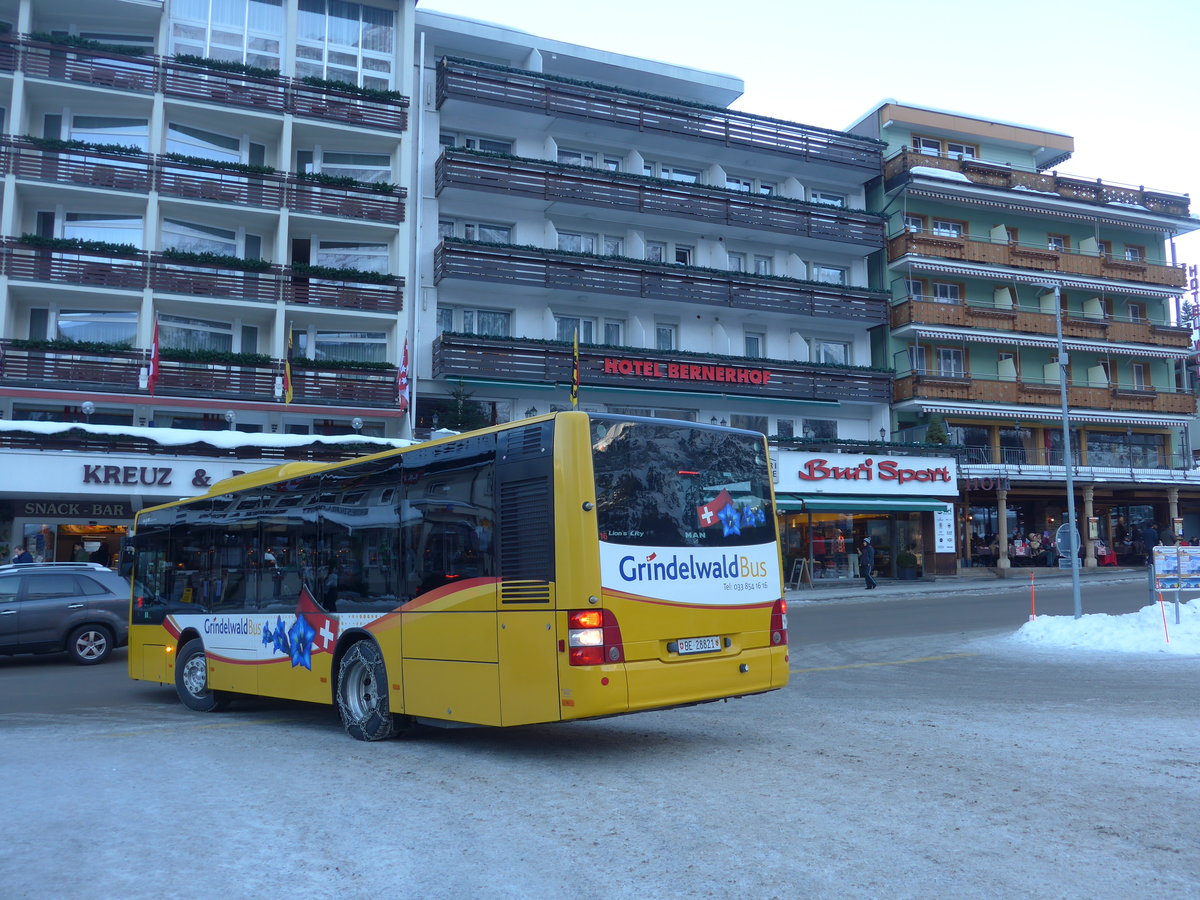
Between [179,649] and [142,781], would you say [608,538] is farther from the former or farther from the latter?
[179,649]

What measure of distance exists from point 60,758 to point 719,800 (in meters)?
5.83

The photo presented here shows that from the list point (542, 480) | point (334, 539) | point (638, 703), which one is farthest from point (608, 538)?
point (334, 539)

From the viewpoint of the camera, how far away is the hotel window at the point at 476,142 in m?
35.8

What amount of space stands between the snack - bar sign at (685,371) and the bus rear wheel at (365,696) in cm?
2501

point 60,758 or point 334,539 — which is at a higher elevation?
point 334,539

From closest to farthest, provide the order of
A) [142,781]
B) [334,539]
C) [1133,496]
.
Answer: [142,781], [334,539], [1133,496]

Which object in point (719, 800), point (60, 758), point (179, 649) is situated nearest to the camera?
point (719, 800)

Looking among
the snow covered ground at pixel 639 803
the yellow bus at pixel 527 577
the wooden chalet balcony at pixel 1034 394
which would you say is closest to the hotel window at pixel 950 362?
the wooden chalet balcony at pixel 1034 394

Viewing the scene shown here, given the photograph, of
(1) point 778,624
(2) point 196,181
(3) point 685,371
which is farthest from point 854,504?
(1) point 778,624

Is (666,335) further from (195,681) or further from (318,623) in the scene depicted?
(318,623)

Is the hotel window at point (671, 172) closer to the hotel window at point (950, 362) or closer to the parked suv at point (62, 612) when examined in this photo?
the hotel window at point (950, 362)

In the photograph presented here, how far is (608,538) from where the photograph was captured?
8.05m

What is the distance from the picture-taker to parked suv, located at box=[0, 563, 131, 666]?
17016 millimetres

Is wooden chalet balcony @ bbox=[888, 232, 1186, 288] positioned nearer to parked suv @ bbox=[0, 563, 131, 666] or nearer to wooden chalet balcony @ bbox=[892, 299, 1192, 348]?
wooden chalet balcony @ bbox=[892, 299, 1192, 348]
